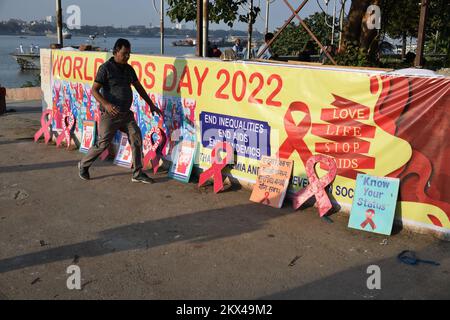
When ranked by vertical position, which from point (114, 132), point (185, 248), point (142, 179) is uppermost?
point (114, 132)

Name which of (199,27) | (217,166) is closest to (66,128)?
(199,27)

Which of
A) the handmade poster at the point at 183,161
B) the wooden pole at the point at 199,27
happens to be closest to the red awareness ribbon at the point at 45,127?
the wooden pole at the point at 199,27

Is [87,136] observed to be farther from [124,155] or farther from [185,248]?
[185,248]

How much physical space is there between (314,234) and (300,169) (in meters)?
1.05

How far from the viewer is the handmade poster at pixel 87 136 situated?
8.63 metres

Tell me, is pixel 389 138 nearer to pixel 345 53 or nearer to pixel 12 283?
pixel 12 283

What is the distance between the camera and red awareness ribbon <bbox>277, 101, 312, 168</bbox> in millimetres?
5910

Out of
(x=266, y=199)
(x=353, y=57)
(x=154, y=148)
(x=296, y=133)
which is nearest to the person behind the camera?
(x=296, y=133)

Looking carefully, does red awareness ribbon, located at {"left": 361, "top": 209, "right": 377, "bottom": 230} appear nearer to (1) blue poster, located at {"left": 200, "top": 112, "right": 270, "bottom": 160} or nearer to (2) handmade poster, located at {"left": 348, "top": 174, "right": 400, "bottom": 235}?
(2) handmade poster, located at {"left": 348, "top": 174, "right": 400, "bottom": 235}

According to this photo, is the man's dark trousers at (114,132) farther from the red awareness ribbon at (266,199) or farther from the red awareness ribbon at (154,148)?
the red awareness ribbon at (266,199)

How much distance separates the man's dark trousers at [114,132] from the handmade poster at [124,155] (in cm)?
83

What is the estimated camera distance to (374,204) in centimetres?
530

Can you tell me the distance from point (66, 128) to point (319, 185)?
5412 mm

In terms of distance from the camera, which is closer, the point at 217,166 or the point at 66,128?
the point at 217,166
